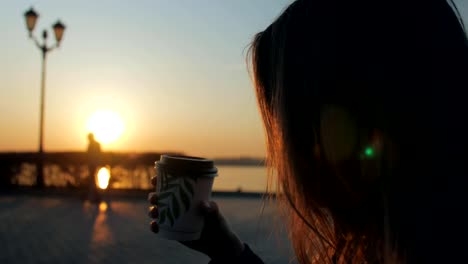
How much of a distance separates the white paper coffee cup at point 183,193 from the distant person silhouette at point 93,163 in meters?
10.9

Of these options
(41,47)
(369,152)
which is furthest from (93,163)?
(369,152)

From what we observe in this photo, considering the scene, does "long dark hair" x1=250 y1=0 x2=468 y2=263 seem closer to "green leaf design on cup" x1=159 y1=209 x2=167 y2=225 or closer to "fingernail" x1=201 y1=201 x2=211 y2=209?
"fingernail" x1=201 y1=201 x2=211 y2=209

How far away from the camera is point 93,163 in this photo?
12891mm

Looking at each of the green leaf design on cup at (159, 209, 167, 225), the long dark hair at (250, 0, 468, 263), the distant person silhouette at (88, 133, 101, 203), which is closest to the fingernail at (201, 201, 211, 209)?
the green leaf design on cup at (159, 209, 167, 225)

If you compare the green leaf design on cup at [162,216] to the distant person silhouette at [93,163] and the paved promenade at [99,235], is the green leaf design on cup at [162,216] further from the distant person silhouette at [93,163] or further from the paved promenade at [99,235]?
the distant person silhouette at [93,163]

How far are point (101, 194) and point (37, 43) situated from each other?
4.98 metres

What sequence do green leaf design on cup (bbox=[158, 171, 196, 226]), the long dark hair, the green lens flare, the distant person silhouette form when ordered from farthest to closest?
1. the distant person silhouette
2. green leaf design on cup (bbox=[158, 171, 196, 226])
3. the green lens flare
4. the long dark hair

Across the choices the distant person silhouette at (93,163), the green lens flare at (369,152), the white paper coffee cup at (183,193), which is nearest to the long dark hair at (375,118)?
the green lens flare at (369,152)

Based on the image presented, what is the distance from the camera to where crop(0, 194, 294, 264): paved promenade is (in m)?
6.45

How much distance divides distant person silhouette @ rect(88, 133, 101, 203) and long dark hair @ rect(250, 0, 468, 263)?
1141 cm

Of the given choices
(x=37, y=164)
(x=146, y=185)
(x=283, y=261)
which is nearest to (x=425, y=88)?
(x=283, y=261)

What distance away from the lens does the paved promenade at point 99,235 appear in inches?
254

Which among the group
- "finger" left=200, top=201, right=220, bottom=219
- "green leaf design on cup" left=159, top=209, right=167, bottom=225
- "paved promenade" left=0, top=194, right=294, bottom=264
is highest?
"finger" left=200, top=201, right=220, bottom=219

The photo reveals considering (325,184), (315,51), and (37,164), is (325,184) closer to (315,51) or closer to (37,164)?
(315,51)
